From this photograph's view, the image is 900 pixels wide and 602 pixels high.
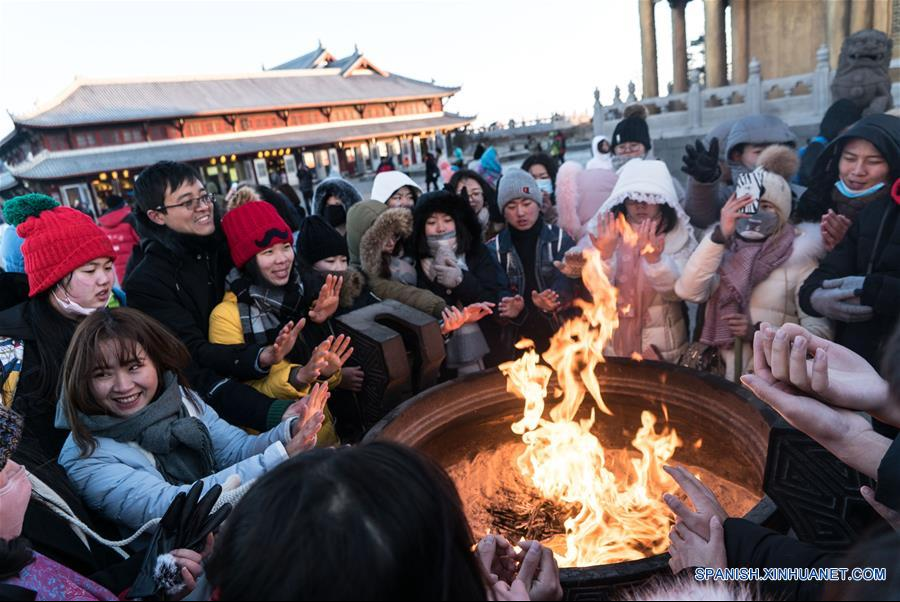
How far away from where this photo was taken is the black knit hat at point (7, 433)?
4.22ft

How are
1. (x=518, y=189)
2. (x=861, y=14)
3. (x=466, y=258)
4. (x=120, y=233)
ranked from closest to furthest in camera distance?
(x=466, y=258) → (x=518, y=189) → (x=120, y=233) → (x=861, y=14)

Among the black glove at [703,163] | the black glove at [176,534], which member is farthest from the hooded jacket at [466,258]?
the black glove at [176,534]

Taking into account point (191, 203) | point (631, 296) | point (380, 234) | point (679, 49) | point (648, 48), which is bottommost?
point (631, 296)

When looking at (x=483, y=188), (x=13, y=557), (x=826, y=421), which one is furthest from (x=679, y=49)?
(x=13, y=557)

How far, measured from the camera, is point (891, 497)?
1.12 metres

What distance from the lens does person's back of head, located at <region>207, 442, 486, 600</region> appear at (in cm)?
73

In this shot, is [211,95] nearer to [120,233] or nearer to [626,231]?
[120,233]

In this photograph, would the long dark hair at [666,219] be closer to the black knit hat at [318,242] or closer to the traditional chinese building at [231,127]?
the black knit hat at [318,242]

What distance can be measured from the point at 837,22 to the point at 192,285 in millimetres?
14731

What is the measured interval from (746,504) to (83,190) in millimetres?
27021

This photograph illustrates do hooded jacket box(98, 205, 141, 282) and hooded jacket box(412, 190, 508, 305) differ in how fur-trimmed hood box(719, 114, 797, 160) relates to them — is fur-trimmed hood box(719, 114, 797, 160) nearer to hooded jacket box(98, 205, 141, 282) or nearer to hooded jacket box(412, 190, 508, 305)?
hooded jacket box(412, 190, 508, 305)

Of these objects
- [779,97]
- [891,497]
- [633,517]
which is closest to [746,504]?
[633,517]

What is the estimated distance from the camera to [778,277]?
2.90 m

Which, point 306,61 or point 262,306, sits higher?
point 306,61
